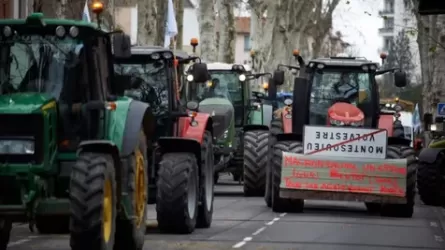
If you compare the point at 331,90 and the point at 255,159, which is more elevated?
the point at 331,90

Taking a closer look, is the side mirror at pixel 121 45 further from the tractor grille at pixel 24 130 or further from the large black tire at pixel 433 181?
the large black tire at pixel 433 181

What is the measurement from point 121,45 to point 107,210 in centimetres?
202

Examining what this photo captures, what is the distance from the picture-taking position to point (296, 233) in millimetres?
19203

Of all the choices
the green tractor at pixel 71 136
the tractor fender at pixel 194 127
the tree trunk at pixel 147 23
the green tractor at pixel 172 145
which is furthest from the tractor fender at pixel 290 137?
the tree trunk at pixel 147 23

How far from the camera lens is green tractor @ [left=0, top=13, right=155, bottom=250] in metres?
13.1

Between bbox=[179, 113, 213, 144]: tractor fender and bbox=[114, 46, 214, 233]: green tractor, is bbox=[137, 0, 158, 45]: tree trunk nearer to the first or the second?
bbox=[114, 46, 214, 233]: green tractor

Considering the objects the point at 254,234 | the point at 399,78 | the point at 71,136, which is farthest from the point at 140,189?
the point at 399,78

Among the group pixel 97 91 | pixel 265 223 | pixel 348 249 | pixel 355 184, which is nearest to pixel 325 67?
pixel 355 184

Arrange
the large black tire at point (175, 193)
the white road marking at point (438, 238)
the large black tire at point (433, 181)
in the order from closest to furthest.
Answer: the large black tire at point (175, 193), the white road marking at point (438, 238), the large black tire at point (433, 181)

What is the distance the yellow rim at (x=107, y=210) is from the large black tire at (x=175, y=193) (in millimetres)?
4130

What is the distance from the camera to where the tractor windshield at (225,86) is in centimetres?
2973

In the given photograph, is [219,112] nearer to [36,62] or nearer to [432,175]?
[432,175]

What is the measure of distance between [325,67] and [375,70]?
90cm

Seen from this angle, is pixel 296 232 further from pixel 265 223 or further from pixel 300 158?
pixel 300 158
